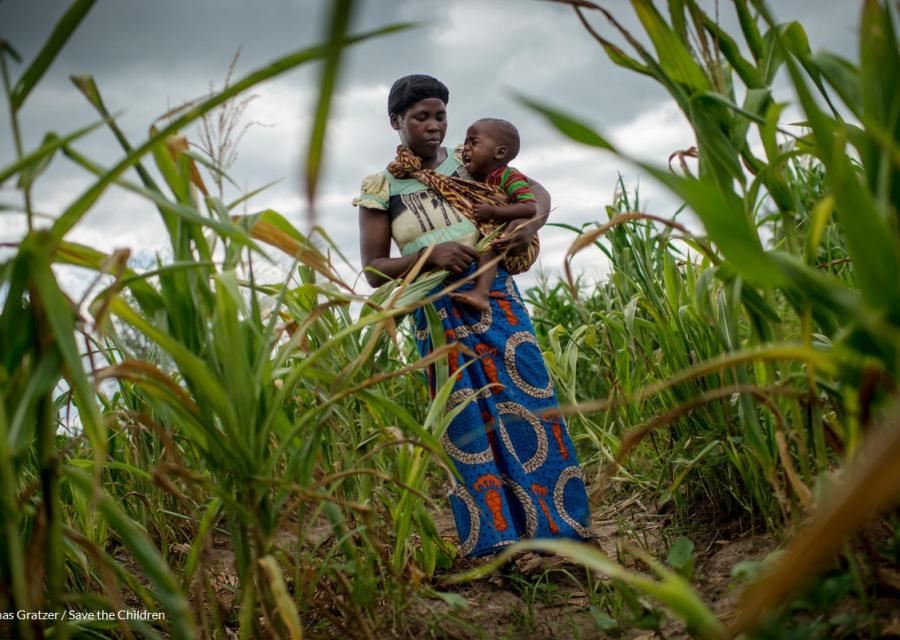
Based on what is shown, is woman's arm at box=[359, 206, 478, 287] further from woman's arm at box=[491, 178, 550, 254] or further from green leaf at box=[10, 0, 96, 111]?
green leaf at box=[10, 0, 96, 111]

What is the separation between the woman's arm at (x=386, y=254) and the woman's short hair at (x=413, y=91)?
34cm

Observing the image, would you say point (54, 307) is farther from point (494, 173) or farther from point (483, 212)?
point (494, 173)

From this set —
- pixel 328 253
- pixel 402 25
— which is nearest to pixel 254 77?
pixel 402 25

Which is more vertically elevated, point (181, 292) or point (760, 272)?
point (181, 292)

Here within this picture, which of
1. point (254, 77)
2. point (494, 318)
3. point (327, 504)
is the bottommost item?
point (327, 504)

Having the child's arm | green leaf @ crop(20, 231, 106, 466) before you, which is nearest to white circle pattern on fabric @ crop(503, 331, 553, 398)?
the child's arm

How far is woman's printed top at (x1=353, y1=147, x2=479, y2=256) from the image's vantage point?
2.25 m

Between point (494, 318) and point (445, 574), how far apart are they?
0.74 metres

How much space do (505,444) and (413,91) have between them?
1.09m

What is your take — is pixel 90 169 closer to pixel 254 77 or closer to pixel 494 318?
pixel 254 77

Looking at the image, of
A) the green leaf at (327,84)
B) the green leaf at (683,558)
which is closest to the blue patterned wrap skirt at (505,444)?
the green leaf at (683,558)

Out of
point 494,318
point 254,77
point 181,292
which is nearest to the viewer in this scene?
point 254,77

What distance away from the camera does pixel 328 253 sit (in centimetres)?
161

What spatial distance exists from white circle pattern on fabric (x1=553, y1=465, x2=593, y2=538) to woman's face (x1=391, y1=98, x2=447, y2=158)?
106cm
